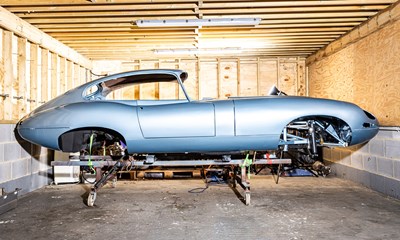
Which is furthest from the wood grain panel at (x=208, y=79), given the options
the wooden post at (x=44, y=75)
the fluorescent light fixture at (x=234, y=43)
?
the wooden post at (x=44, y=75)

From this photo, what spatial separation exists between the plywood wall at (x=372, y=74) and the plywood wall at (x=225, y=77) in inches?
45.5

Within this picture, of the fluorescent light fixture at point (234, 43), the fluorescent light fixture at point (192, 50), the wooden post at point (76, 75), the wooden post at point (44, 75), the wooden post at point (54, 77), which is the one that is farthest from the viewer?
the wooden post at point (76, 75)

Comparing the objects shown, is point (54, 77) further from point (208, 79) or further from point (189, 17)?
point (208, 79)

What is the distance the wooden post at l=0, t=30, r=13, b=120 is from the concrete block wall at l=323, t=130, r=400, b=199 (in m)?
6.06

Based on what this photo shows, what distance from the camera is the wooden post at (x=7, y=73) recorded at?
438cm

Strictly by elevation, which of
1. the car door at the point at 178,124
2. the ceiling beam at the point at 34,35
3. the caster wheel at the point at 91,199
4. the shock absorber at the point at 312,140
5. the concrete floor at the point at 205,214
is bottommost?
the concrete floor at the point at 205,214

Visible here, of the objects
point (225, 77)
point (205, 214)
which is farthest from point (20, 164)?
point (225, 77)

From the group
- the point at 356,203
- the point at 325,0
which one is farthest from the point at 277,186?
the point at 325,0

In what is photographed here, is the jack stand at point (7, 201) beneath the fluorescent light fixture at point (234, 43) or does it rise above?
beneath

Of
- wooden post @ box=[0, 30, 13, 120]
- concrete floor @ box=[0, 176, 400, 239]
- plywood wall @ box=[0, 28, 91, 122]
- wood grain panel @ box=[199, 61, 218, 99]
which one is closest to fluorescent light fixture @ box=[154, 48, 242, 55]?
wood grain panel @ box=[199, 61, 218, 99]

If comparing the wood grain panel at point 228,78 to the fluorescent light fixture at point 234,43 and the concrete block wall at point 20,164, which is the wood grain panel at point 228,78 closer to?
the fluorescent light fixture at point 234,43

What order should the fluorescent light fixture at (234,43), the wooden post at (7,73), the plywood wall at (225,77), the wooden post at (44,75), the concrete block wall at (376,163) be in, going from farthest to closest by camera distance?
the plywood wall at (225,77) → the fluorescent light fixture at (234,43) → the wooden post at (44,75) → the wooden post at (7,73) → the concrete block wall at (376,163)

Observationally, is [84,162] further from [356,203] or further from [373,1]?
[373,1]

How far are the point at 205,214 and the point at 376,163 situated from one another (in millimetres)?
3200
